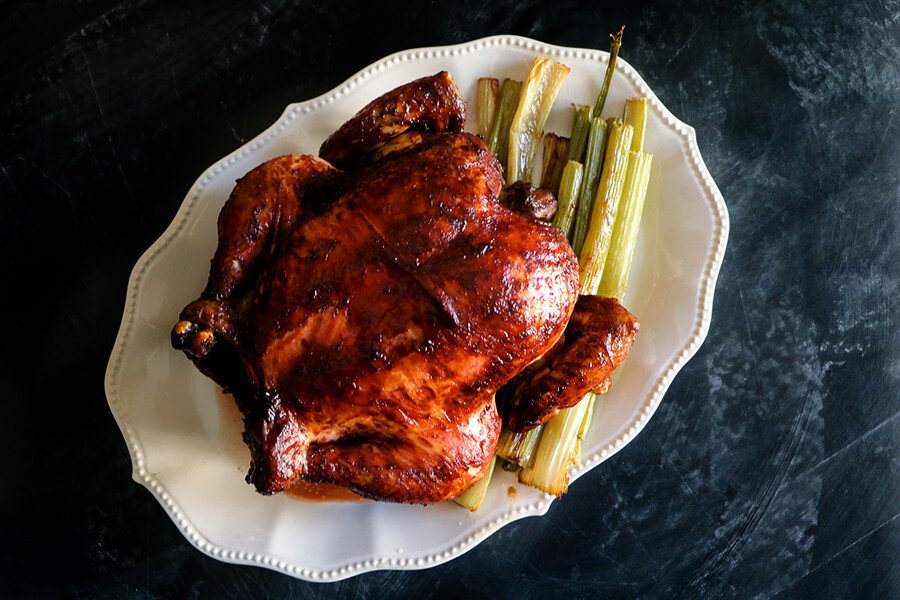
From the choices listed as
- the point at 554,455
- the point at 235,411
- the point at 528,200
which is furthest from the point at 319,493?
the point at 528,200

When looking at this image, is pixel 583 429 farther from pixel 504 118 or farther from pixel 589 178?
pixel 504 118

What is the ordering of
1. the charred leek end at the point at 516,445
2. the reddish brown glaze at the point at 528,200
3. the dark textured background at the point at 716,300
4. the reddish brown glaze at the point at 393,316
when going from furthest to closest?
1. the dark textured background at the point at 716,300
2. the charred leek end at the point at 516,445
3. the reddish brown glaze at the point at 528,200
4. the reddish brown glaze at the point at 393,316

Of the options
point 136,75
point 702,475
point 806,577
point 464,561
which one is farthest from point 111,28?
point 806,577

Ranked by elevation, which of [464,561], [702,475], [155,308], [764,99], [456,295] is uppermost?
[764,99]

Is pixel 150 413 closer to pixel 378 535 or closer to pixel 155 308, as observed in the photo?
pixel 155 308

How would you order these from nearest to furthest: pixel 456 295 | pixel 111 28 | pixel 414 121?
pixel 456 295 < pixel 414 121 < pixel 111 28

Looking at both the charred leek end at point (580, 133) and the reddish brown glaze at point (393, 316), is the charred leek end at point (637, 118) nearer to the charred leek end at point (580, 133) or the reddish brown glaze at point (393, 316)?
the charred leek end at point (580, 133)

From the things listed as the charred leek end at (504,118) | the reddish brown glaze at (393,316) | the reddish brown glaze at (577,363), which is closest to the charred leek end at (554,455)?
the reddish brown glaze at (577,363)
